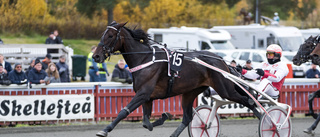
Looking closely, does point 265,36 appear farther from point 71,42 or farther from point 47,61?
point 47,61

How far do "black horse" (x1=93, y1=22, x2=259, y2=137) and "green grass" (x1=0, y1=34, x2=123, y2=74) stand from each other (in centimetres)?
1430

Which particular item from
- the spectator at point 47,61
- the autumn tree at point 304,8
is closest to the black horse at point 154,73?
the spectator at point 47,61

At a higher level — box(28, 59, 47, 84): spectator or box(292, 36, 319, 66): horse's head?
box(292, 36, 319, 66): horse's head

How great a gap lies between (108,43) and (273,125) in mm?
3007

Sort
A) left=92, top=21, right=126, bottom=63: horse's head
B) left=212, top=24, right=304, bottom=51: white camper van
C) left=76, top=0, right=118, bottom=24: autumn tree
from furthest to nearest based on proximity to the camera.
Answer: left=76, top=0, right=118, bottom=24: autumn tree
left=212, top=24, right=304, bottom=51: white camper van
left=92, top=21, right=126, bottom=63: horse's head

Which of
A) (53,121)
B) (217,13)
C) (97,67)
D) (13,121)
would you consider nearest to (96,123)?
(53,121)

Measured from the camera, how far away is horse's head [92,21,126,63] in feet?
24.8

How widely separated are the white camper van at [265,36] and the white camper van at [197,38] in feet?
6.35

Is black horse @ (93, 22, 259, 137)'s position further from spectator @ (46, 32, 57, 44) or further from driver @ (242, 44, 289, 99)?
spectator @ (46, 32, 57, 44)

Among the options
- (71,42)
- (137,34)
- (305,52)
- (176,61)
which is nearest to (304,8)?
(71,42)

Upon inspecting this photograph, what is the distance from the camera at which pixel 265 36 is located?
2561 centimetres

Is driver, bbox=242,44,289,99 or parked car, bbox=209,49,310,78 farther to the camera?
parked car, bbox=209,49,310,78

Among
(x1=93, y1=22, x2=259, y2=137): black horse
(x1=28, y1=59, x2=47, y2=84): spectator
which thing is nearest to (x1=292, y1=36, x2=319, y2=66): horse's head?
(x1=93, y1=22, x2=259, y2=137): black horse

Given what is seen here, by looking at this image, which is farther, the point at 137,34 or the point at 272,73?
the point at 272,73
